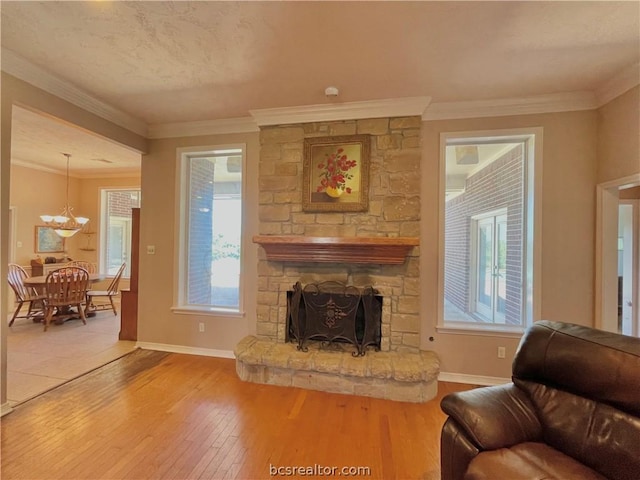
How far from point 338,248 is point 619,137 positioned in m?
2.60

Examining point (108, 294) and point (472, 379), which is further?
point (108, 294)

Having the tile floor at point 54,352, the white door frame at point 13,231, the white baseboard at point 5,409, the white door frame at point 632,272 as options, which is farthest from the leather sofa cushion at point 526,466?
the white door frame at point 13,231

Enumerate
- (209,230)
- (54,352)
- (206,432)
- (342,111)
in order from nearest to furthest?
(206,432) < (342,111) < (54,352) < (209,230)

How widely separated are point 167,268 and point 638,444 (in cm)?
407

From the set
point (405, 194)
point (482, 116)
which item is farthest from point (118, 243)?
point (482, 116)

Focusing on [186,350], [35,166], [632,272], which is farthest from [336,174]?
[35,166]

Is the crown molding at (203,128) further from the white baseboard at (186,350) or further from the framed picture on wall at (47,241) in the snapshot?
the framed picture on wall at (47,241)

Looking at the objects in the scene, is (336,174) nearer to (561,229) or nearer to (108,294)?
(561,229)

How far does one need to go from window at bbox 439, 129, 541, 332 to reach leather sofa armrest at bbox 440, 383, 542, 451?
1498mm

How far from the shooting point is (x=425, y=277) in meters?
2.95

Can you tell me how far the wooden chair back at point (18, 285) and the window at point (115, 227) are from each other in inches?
70.1

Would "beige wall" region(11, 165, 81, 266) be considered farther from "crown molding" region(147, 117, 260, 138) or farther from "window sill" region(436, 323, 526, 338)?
"window sill" region(436, 323, 526, 338)

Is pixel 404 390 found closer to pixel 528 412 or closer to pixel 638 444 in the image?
pixel 528 412

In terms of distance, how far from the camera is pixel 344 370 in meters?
2.60
